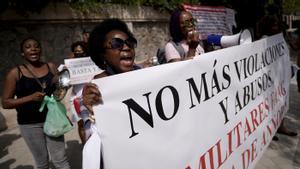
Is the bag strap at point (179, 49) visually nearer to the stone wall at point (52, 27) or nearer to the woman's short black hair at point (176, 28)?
the woman's short black hair at point (176, 28)

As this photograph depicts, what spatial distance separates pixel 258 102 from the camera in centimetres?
262

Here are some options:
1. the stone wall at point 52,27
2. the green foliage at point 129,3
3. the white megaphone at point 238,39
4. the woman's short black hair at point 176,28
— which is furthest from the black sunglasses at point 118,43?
the green foliage at point 129,3

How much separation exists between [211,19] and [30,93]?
10.3 ft

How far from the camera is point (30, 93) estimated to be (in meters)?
2.63

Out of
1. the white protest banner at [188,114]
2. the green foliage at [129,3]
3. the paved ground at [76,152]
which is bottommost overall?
the paved ground at [76,152]

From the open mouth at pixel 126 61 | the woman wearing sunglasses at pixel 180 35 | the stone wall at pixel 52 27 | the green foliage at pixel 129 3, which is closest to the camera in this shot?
the open mouth at pixel 126 61

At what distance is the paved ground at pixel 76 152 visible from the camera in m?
3.54

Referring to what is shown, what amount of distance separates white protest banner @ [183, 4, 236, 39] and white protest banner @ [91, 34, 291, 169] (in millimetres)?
1698

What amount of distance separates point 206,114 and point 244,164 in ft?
2.37

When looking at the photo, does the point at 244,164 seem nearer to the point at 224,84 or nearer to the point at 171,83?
the point at 224,84

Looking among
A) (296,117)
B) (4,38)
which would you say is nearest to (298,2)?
(296,117)

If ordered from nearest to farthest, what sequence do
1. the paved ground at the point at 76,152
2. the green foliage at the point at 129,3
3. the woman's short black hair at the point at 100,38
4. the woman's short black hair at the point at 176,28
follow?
the woman's short black hair at the point at 100,38, the woman's short black hair at the point at 176,28, the paved ground at the point at 76,152, the green foliage at the point at 129,3

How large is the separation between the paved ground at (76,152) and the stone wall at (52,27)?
3.56 feet

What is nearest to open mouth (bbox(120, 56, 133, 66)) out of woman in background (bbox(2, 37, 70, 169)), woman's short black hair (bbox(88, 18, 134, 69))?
woman's short black hair (bbox(88, 18, 134, 69))
